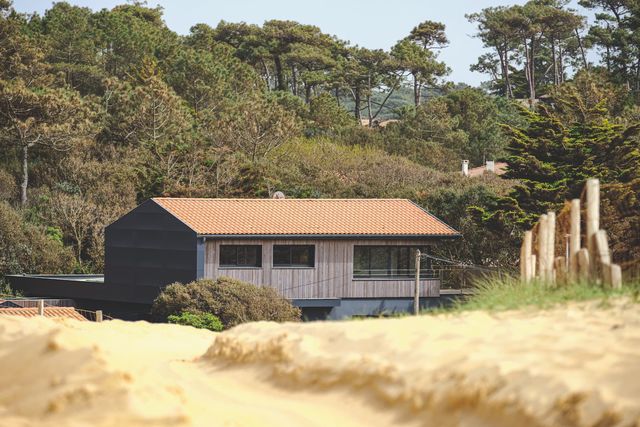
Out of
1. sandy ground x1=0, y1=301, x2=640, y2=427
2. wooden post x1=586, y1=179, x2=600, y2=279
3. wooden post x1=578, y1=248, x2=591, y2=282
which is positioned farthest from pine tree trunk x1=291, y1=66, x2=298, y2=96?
sandy ground x1=0, y1=301, x2=640, y2=427

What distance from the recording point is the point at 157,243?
137 feet

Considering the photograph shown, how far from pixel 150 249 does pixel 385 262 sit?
880cm

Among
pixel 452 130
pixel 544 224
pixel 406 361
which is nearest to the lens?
pixel 406 361

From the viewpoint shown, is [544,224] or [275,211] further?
[275,211]

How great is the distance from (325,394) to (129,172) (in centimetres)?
4475

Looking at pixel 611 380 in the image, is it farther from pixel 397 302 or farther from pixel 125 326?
pixel 397 302

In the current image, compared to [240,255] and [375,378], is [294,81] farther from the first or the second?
[375,378]

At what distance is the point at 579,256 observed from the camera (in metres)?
15.8

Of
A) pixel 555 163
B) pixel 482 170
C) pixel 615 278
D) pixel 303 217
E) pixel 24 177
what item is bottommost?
pixel 615 278

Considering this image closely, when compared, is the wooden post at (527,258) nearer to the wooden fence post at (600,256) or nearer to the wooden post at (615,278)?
the wooden fence post at (600,256)

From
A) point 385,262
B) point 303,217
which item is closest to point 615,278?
point 385,262

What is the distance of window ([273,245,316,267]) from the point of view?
42.6m

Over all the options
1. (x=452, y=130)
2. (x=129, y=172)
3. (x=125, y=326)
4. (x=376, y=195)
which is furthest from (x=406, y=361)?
(x=452, y=130)

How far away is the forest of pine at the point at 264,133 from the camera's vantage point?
144ft
